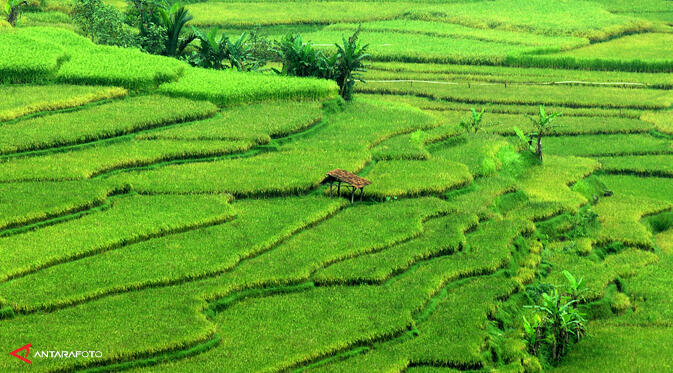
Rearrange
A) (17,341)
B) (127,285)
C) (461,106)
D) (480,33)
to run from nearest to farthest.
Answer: (17,341) → (127,285) → (461,106) → (480,33)

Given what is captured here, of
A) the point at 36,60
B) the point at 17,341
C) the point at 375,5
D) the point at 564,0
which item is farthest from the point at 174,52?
the point at 564,0

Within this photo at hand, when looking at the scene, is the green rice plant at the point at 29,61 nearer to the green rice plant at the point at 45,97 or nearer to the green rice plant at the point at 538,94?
the green rice plant at the point at 45,97

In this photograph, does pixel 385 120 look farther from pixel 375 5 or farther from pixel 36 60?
pixel 375 5

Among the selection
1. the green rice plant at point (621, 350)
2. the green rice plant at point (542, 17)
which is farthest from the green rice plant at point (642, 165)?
the green rice plant at point (542, 17)

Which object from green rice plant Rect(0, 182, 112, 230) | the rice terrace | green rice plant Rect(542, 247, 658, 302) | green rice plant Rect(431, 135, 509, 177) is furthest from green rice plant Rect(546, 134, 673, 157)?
green rice plant Rect(0, 182, 112, 230)

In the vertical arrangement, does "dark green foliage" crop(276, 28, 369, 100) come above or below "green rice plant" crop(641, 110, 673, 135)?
above

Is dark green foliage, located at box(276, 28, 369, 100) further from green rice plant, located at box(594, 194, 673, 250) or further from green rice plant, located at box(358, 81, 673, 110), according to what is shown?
green rice plant, located at box(594, 194, 673, 250)
